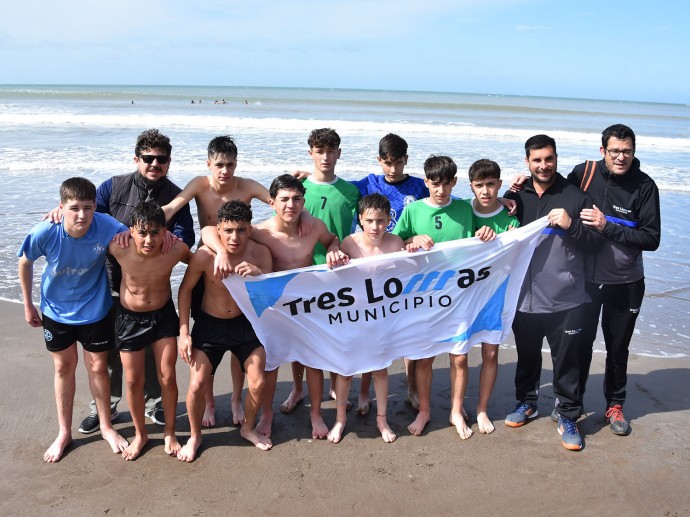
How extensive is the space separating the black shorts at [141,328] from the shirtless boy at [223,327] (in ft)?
0.38

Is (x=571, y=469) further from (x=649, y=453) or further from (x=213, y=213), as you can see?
(x=213, y=213)

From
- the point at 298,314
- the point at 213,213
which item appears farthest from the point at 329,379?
the point at 213,213

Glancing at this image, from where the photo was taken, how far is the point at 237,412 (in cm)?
477

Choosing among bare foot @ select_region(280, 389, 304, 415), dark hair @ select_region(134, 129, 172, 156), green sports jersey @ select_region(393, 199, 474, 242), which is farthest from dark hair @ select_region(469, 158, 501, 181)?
dark hair @ select_region(134, 129, 172, 156)

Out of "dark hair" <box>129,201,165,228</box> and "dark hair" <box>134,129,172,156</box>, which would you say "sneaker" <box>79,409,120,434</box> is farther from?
"dark hair" <box>134,129,172,156</box>

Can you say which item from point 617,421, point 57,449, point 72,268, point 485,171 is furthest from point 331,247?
point 617,421

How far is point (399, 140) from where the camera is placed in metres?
4.99

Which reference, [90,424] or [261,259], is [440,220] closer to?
[261,259]

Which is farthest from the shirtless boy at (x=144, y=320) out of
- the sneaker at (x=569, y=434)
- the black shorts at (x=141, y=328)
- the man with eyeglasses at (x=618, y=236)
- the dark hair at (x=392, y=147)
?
the man with eyeglasses at (x=618, y=236)

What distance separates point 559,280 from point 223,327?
8.62 feet

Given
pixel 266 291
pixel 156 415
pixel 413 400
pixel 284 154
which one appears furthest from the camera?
pixel 284 154

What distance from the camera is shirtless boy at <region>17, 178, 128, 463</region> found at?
4.04m

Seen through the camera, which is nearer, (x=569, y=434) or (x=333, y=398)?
(x=569, y=434)

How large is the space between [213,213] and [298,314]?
119cm
